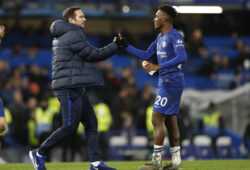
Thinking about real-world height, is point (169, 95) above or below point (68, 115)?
above

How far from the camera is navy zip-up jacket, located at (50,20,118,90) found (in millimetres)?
7332

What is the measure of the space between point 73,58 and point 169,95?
1449 millimetres

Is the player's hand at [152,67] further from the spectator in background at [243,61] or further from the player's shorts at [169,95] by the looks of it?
the spectator in background at [243,61]

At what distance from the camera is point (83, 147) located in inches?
594

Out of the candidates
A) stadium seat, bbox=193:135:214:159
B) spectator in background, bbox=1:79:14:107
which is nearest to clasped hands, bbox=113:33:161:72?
stadium seat, bbox=193:135:214:159

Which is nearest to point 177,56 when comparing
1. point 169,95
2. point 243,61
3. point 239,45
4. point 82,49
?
point 169,95

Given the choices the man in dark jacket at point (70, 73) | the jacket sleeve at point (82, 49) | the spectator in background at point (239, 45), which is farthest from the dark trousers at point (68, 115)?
the spectator in background at point (239, 45)

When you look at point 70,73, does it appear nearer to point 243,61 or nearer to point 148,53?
point 148,53

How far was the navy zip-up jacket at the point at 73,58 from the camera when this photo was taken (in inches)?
289

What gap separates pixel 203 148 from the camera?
1583 cm

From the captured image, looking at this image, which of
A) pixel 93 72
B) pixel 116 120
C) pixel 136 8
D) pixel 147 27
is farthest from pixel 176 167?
pixel 147 27

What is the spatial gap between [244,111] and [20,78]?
24.9 ft

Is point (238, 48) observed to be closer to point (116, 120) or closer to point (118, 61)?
point (118, 61)

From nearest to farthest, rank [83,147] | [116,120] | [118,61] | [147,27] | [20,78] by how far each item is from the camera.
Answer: [83,147]
[116,120]
[20,78]
[118,61]
[147,27]
